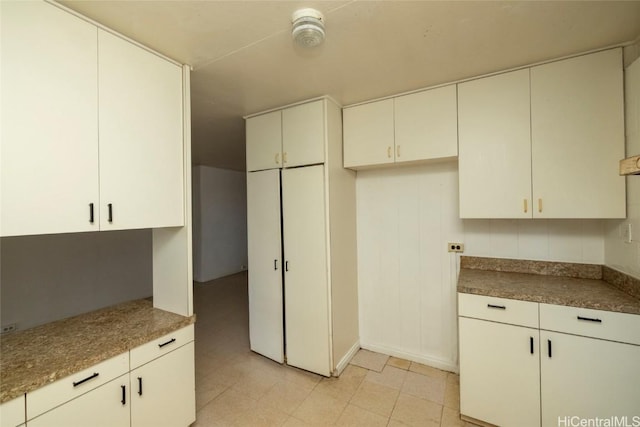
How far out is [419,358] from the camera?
8.44 ft

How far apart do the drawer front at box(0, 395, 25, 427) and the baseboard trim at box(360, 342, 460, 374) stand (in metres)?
2.48

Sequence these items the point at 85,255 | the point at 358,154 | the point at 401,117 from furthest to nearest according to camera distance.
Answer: the point at 85,255 < the point at 358,154 < the point at 401,117

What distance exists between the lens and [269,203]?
8.47 feet

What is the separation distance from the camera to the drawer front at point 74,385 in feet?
3.64

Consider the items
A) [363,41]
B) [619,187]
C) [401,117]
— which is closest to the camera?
[363,41]

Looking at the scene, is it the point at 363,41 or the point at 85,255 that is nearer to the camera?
the point at 363,41

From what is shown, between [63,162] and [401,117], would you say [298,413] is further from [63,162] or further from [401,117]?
[401,117]

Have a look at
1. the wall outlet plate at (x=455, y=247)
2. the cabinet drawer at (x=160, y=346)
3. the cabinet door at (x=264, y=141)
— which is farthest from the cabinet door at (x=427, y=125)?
the cabinet drawer at (x=160, y=346)

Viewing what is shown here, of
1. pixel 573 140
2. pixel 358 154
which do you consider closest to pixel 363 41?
pixel 358 154

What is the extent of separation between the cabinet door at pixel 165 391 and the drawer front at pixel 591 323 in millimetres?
2206

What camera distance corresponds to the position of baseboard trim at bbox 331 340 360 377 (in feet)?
7.79

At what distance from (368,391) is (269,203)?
1.82m

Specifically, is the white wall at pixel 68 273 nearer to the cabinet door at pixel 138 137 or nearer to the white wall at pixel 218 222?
the white wall at pixel 218 222

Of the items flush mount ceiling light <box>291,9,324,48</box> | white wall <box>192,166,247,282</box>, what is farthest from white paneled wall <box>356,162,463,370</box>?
white wall <box>192,166,247,282</box>
